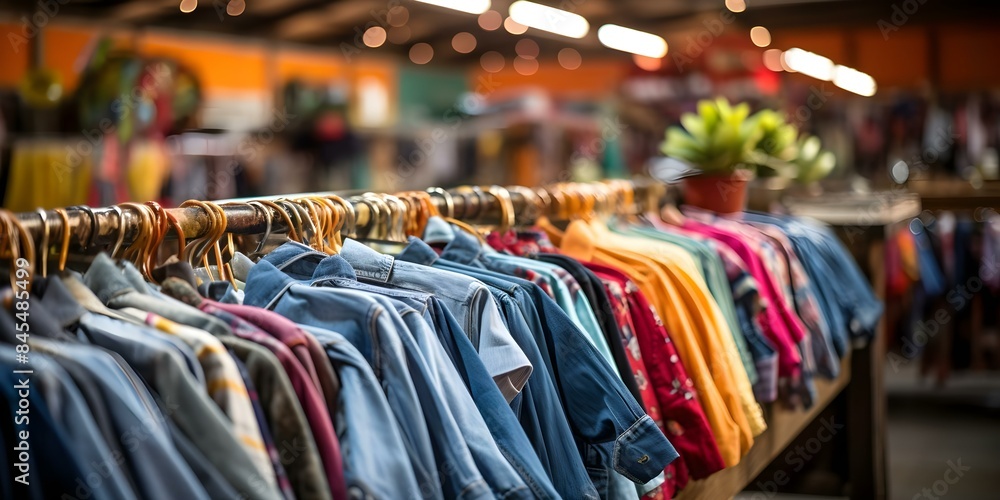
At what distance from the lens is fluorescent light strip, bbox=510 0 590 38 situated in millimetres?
8142

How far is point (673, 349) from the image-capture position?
190 cm

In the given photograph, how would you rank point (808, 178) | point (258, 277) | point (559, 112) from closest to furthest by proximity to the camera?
point (258, 277)
point (808, 178)
point (559, 112)

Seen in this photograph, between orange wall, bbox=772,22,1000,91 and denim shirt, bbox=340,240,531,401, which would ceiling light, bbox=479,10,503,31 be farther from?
denim shirt, bbox=340,240,531,401

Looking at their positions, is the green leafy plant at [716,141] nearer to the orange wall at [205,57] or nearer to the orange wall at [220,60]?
the orange wall at [205,57]

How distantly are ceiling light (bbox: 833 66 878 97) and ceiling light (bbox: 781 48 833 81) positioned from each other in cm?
10

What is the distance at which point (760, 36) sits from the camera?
12.5m

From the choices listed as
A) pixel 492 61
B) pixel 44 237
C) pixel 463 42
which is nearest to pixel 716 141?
pixel 44 237

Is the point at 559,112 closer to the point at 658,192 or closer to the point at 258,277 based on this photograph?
the point at 658,192

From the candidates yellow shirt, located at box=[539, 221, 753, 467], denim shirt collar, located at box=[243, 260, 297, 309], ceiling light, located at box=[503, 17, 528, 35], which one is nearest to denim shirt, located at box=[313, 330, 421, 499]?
denim shirt collar, located at box=[243, 260, 297, 309]

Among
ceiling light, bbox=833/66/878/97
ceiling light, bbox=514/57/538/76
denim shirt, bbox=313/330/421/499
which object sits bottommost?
denim shirt, bbox=313/330/421/499

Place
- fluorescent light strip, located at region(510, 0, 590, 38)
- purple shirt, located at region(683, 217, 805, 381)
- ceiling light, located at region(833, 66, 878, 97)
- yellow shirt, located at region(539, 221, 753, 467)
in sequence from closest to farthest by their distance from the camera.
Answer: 1. yellow shirt, located at region(539, 221, 753, 467)
2. purple shirt, located at region(683, 217, 805, 381)
3. fluorescent light strip, located at region(510, 0, 590, 38)
4. ceiling light, located at region(833, 66, 878, 97)

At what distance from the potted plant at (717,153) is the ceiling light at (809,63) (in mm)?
8943

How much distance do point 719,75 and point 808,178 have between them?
4865mm

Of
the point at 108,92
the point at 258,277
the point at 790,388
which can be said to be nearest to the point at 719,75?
the point at 108,92
